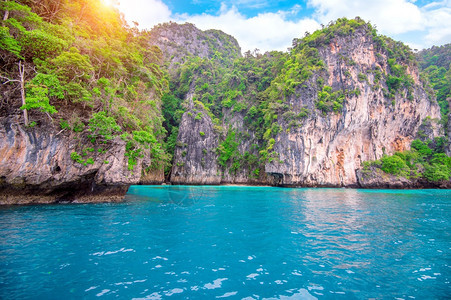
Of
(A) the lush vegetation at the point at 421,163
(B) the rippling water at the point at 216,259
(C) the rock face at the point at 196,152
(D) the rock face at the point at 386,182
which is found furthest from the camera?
(C) the rock face at the point at 196,152

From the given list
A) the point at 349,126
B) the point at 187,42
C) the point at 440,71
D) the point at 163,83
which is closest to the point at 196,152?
the point at 163,83

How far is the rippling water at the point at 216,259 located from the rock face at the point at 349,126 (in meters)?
25.2

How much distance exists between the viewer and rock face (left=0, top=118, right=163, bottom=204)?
926 cm

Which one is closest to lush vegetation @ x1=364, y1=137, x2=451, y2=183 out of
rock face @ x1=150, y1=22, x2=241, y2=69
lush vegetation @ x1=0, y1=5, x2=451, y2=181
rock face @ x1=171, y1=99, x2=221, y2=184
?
lush vegetation @ x1=0, y1=5, x2=451, y2=181

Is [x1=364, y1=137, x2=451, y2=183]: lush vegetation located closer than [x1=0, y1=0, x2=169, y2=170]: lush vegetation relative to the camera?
No

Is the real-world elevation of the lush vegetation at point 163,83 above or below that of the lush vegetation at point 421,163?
above

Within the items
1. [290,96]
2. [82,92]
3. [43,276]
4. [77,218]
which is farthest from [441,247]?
[290,96]

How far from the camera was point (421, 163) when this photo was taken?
33906 mm

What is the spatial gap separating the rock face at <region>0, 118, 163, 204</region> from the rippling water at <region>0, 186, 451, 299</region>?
7.04 ft

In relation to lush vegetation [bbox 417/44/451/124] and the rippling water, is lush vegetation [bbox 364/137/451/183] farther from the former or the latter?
the rippling water

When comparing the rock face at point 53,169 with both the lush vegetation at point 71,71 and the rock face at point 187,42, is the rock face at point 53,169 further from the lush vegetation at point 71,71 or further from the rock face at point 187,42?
the rock face at point 187,42

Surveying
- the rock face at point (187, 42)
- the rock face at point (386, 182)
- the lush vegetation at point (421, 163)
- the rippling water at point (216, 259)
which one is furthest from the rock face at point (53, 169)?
the rock face at point (187, 42)

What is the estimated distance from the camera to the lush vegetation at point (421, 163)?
32000 millimetres

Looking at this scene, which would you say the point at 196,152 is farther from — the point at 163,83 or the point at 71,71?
the point at 71,71
